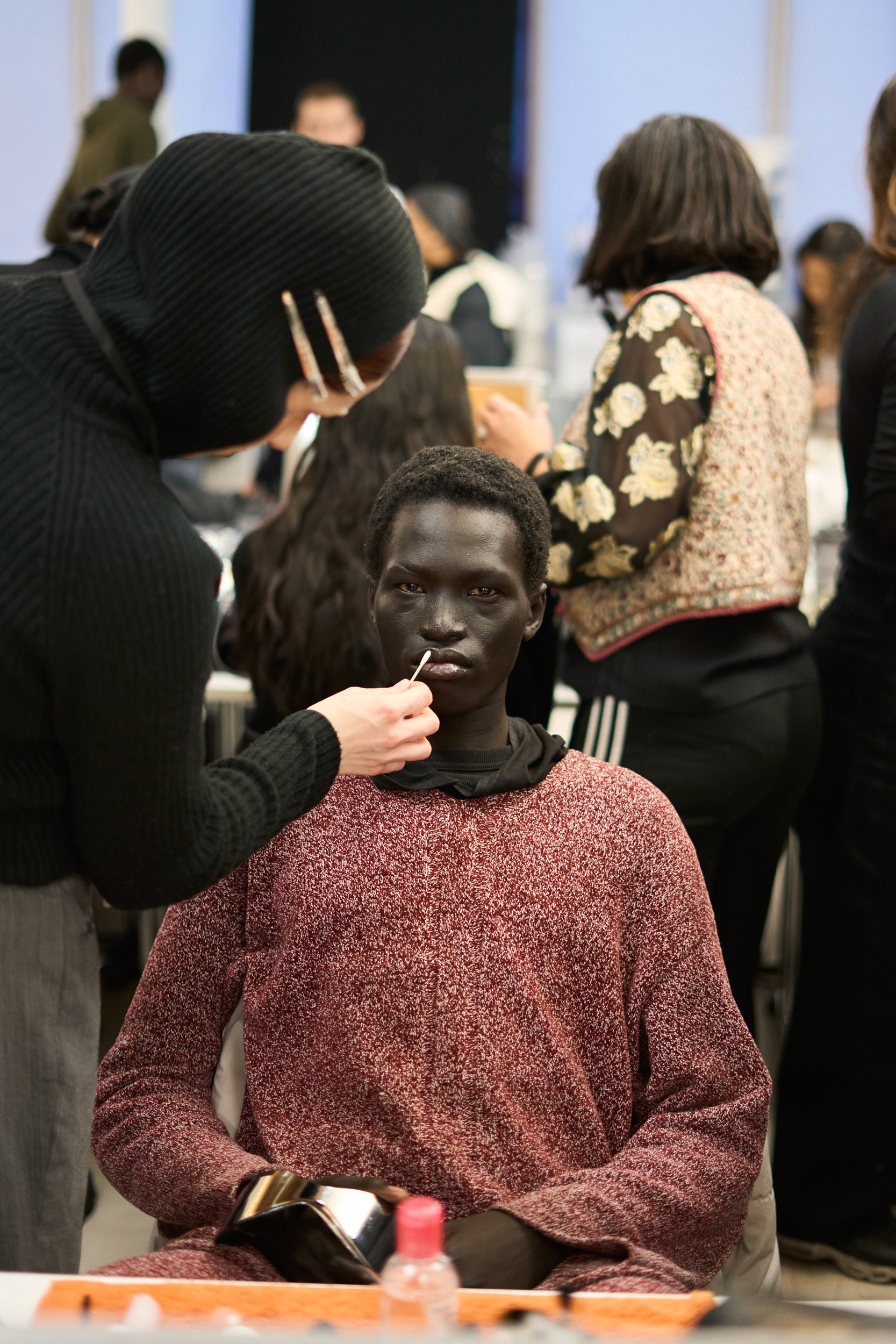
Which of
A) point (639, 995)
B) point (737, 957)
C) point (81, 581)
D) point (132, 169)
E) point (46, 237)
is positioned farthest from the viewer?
point (46, 237)

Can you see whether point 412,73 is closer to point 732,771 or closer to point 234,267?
point 732,771

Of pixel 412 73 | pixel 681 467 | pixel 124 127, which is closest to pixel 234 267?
pixel 681 467

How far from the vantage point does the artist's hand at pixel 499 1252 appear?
1.04m

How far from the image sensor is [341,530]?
181cm

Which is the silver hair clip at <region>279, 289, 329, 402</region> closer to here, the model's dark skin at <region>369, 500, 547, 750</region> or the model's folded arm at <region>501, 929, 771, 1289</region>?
the model's dark skin at <region>369, 500, 547, 750</region>

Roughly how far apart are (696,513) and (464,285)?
2864 mm

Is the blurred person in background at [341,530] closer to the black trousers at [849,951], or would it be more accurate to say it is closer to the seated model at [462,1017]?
the seated model at [462,1017]

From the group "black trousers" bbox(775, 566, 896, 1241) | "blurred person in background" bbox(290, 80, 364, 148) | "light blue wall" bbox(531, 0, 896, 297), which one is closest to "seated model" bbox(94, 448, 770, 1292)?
"black trousers" bbox(775, 566, 896, 1241)

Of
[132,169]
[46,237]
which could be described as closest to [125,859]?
[132,169]

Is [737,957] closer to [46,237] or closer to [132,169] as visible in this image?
[132,169]

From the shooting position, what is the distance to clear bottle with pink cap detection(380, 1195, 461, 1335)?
2.38ft

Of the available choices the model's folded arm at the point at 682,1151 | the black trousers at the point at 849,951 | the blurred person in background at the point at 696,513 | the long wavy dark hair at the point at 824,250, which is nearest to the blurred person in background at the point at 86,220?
the blurred person in background at the point at 696,513

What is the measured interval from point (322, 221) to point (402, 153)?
238 inches

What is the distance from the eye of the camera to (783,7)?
6.38 meters
